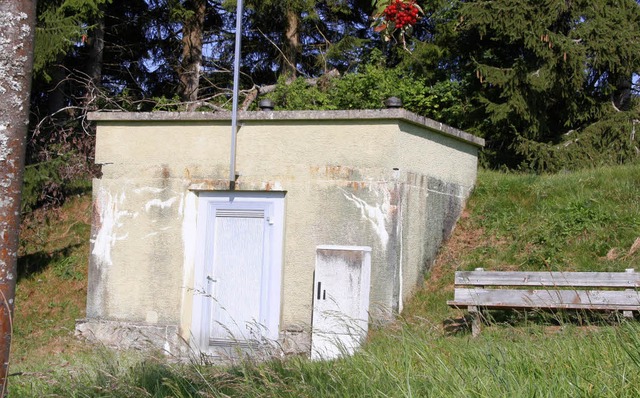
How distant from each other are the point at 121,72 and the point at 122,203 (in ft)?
42.9

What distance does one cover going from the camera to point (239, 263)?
430 inches

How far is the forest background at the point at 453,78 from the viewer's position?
52.6 feet

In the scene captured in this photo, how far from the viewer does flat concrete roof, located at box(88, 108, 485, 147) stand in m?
10.4

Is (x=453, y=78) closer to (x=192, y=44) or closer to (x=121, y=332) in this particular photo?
(x=192, y=44)

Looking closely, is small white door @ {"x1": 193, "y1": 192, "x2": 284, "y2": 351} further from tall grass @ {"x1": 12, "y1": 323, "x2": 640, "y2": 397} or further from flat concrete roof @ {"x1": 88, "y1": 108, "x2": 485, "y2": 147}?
tall grass @ {"x1": 12, "y1": 323, "x2": 640, "y2": 397}

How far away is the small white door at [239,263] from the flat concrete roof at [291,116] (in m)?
1.04

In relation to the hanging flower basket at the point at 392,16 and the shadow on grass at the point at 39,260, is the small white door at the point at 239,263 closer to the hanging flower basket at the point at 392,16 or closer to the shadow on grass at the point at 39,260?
the shadow on grass at the point at 39,260

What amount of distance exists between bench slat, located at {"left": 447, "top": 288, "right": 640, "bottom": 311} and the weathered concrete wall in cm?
122

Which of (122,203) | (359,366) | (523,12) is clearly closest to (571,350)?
(359,366)

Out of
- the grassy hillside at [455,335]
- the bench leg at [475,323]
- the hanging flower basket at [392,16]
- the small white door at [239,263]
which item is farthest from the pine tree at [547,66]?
the hanging flower basket at [392,16]

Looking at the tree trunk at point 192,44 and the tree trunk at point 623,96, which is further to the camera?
the tree trunk at point 192,44

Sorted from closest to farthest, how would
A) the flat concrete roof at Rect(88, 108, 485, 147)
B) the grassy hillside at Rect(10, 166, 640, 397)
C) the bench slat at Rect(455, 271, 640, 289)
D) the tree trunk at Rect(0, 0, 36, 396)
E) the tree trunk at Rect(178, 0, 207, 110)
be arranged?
the grassy hillside at Rect(10, 166, 640, 397)
the tree trunk at Rect(0, 0, 36, 396)
the bench slat at Rect(455, 271, 640, 289)
the flat concrete roof at Rect(88, 108, 485, 147)
the tree trunk at Rect(178, 0, 207, 110)

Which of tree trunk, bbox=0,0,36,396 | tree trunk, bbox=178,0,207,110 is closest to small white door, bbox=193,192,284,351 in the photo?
tree trunk, bbox=0,0,36,396

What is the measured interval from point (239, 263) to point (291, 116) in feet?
6.82
